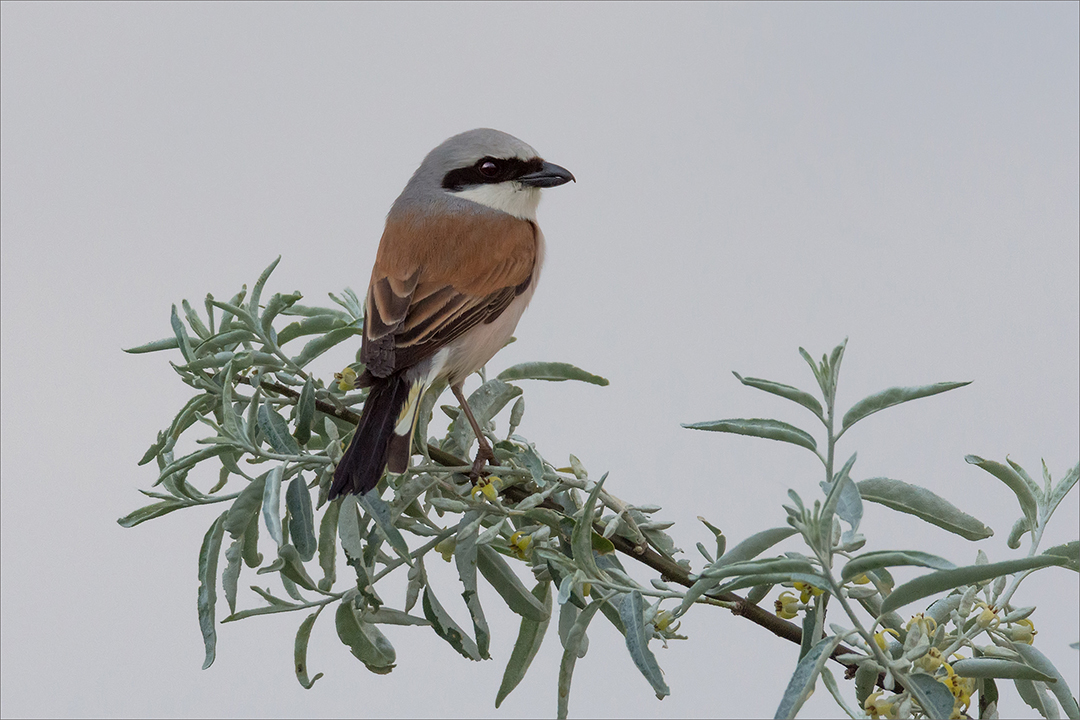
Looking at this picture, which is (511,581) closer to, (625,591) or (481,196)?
(625,591)

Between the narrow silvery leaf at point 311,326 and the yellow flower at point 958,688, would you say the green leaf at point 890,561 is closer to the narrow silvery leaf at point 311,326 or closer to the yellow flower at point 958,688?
the yellow flower at point 958,688

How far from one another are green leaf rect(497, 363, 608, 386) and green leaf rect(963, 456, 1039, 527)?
78 cm

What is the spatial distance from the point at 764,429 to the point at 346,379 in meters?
1.06

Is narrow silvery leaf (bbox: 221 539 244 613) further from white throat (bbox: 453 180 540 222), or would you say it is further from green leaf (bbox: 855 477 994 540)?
white throat (bbox: 453 180 540 222)

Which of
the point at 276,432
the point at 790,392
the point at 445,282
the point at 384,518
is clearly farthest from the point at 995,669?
the point at 445,282

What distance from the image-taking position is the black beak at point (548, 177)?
3.58 m

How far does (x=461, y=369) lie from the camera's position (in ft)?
9.51

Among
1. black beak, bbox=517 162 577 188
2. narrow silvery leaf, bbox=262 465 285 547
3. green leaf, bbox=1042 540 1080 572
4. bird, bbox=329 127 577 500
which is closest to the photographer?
green leaf, bbox=1042 540 1080 572

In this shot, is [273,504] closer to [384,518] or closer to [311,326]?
[384,518]

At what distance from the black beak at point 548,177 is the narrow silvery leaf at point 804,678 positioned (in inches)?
89.3

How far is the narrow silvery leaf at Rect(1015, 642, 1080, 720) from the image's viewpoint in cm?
173

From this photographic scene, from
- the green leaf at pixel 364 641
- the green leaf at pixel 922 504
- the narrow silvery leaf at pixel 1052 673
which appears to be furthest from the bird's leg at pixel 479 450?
the narrow silvery leaf at pixel 1052 673

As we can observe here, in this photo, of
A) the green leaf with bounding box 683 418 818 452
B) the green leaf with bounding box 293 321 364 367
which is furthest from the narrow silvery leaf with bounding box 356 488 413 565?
the green leaf with bounding box 683 418 818 452

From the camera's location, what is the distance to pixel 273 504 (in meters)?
1.89
